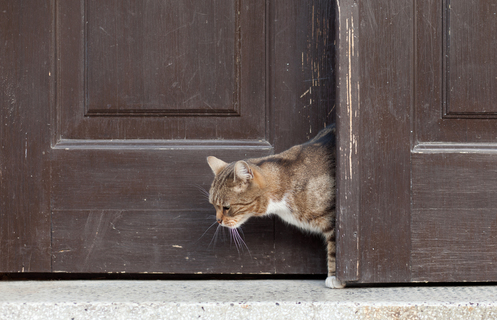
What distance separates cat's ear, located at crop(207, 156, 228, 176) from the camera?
4.14 feet

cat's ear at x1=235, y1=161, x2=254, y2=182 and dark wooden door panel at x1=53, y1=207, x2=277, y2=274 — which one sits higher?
cat's ear at x1=235, y1=161, x2=254, y2=182

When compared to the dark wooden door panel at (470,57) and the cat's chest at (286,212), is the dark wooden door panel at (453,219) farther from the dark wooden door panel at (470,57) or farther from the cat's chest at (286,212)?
the cat's chest at (286,212)

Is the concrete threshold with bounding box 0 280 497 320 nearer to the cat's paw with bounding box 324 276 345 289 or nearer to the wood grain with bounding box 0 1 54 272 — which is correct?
the cat's paw with bounding box 324 276 345 289

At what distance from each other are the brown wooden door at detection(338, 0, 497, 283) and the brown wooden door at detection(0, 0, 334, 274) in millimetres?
176

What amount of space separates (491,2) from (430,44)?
23cm

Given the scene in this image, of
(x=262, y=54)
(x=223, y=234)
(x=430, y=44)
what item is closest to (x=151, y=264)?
(x=223, y=234)

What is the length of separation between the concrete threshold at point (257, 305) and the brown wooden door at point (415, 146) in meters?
0.09

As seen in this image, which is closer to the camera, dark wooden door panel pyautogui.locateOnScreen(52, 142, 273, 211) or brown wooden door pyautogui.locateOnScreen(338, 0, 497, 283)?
brown wooden door pyautogui.locateOnScreen(338, 0, 497, 283)

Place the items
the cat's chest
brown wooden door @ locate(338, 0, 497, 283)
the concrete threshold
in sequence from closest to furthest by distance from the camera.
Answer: the concrete threshold
brown wooden door @ locate(338, 0, 497, 283)
the cat's chest

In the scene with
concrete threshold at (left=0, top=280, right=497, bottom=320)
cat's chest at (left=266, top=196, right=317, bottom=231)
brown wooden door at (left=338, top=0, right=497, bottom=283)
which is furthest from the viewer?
cat's chest at (left=266, top=196, right=317, bottom=231)

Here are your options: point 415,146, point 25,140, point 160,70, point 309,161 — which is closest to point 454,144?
point 415,146

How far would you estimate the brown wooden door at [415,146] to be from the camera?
115 cm

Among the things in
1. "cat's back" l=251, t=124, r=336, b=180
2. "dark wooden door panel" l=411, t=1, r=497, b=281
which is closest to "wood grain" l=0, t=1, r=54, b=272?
"cat's back" l=251, t=124, r=336, b=180

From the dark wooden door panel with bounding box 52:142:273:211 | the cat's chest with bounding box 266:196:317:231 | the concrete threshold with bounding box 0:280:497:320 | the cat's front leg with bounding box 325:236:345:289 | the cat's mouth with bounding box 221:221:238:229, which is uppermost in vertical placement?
the dark wooden door panel with bounding box 52:142:273:211
